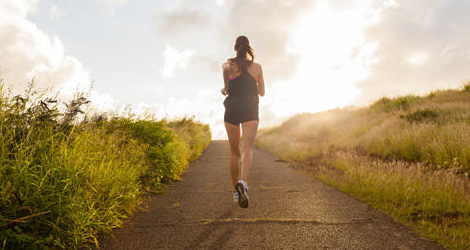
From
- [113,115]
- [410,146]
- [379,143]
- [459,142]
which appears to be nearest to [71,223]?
[113,115]

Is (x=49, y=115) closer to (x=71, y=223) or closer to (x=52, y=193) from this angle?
(x=52, y=193)

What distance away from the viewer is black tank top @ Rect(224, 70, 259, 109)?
161 inches

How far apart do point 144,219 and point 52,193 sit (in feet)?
4.35

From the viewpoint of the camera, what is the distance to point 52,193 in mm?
2904

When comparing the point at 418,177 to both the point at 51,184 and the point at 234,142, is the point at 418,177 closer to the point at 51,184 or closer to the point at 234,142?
the point at 234,142

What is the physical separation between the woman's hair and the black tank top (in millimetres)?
123

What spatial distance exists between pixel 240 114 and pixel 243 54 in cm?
89

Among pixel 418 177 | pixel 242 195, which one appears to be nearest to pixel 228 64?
pixel 242 195

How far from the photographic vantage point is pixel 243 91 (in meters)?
4.11

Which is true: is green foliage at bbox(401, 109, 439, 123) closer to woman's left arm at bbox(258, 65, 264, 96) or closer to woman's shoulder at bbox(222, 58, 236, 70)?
woman's left arm at bbox(258, 65, 264, 96)

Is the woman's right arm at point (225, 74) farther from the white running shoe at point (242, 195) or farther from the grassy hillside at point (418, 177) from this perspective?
the grassy hillside at point (418, 177)

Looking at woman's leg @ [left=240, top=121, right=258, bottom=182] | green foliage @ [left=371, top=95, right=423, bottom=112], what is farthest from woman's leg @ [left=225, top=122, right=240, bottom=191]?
green foliage @ [left=371, top=95, right=423, bottom=112]

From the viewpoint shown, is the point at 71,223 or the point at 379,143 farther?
the point at 379,143

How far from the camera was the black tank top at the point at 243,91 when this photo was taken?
4098 millimetres
